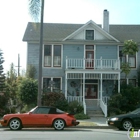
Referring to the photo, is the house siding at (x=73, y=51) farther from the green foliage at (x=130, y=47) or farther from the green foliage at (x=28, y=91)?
the green foliage at (x=28, y=91)

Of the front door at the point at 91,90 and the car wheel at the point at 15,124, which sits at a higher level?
the front door at the point at 91,90

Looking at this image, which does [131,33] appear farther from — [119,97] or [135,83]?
[119,97]

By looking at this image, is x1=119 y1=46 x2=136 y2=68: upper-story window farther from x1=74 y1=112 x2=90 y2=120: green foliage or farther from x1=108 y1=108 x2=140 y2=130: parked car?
x1=108 y1=108 x2=140 y2=130: parked car

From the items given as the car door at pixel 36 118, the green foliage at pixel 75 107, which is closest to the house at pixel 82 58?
the green foliage at pixel 75 107

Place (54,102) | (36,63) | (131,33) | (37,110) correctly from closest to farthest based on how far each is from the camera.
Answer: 1. (37,110)
2. (54,102)
3. (36,63)
4. (131,33)

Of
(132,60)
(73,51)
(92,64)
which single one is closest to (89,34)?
(73,51)

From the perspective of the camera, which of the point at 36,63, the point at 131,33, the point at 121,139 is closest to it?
the point at 121,139

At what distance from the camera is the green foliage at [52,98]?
25.4 m

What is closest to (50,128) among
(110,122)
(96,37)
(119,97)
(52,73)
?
(110,122)

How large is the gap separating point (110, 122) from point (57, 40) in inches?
515

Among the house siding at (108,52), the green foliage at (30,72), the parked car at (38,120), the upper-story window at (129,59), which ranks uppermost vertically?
the house siding at (108,52)

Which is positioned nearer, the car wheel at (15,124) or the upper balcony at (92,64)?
the car wheel at (15,124)

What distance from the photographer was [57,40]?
93.8 feet

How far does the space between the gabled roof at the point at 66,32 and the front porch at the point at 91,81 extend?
288cm
